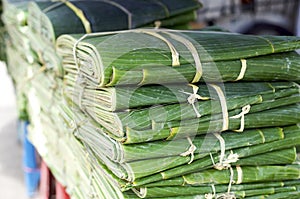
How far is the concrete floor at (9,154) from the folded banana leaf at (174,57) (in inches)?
112

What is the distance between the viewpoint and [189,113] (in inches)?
70.6

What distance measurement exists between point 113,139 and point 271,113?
0.69 metres

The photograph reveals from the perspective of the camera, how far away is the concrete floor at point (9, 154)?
4.52 meters

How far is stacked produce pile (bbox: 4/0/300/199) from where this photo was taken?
1.75m

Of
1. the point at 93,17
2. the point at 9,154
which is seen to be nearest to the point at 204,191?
the point at 93,17

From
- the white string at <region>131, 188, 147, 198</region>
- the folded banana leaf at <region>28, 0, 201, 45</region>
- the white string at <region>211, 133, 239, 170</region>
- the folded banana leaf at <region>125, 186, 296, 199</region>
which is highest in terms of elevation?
the folded banana leaf at <region>28, 0, 201, 45</region>

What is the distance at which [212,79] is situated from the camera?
6.12 feet

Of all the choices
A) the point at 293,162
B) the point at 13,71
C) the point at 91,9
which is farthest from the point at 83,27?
the point at 13,71

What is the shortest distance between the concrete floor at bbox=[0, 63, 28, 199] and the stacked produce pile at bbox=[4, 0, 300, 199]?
2486 millimetres

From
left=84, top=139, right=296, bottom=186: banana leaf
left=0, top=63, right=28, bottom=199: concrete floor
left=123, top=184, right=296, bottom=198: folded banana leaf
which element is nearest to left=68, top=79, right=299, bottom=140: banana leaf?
left=84, top=139, right=296, bottom=186: banana leaf

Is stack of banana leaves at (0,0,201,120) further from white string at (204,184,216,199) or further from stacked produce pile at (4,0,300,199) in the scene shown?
white string at (204,184,216,199)

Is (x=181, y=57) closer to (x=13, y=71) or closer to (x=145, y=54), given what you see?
(x=145, y=54)

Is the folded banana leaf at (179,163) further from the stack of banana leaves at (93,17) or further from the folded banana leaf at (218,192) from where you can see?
the stack of banana leaves at (93,17)

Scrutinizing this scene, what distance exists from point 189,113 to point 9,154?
4020mm
